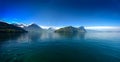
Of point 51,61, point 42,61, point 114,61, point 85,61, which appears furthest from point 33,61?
point 114,61

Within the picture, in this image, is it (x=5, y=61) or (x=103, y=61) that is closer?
(x=5, y=61)

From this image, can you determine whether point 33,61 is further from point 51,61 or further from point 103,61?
point 103,61

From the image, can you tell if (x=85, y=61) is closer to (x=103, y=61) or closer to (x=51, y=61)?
(x=103, y=61)

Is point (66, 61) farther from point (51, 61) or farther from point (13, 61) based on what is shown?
point (13, 61)

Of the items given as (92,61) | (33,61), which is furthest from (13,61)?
(92,61)

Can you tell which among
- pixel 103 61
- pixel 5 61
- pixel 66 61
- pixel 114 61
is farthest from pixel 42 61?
pixel 114 61

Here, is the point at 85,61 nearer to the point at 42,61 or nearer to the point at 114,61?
the point at 114,61

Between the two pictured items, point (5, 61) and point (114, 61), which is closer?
point (5, 61)
